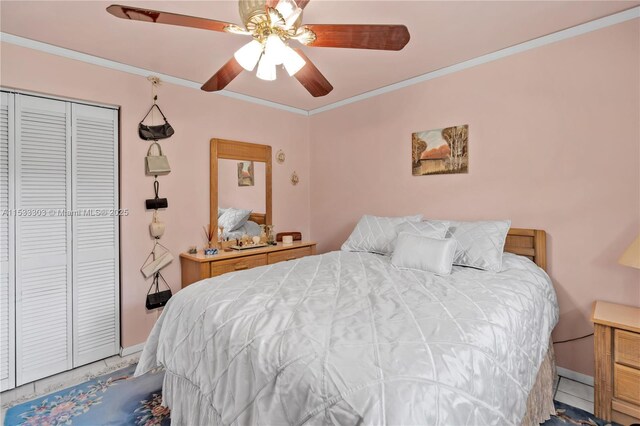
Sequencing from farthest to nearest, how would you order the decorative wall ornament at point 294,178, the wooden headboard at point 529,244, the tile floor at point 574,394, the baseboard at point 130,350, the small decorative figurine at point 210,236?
the decorative wall ornament at point 294,178 < the small decorative figurine at point 210,236 < the baseboard at point 130,350 < the wooden headboard at point 529,244 < the tile floor at point 574,394

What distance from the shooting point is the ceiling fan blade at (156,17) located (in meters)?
1.38

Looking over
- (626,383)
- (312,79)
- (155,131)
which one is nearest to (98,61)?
(155,131)

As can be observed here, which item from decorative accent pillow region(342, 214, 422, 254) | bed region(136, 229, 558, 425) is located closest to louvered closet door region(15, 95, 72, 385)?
bed region(136, 229, 558, 425)

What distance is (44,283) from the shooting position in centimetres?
248

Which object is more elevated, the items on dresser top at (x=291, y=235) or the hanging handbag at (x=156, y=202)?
the hanging handbag at (x=156, y=202)

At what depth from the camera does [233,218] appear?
3.56 metres

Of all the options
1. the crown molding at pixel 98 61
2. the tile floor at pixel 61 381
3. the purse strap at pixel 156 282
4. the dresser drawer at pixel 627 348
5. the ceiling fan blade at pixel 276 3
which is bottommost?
the tile floor at pixel 61 381

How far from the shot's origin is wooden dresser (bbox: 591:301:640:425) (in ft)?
5.95

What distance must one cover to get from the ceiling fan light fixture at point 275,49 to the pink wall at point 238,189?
1.93 m

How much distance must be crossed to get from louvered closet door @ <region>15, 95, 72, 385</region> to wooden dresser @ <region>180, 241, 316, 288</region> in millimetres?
914

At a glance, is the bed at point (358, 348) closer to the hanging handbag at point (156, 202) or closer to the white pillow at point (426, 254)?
the white pillow at point (426, 254)

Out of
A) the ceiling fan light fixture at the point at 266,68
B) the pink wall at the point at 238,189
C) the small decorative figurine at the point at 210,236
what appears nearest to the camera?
the ceiling fan light fixture at the point at 266,68

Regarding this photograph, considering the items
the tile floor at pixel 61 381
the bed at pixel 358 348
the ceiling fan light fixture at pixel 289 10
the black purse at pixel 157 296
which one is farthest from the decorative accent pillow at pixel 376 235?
the tile floor at pixel 61 381

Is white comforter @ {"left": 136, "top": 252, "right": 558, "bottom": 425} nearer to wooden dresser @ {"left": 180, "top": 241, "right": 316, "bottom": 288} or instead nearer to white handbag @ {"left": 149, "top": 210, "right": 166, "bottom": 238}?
wooden dresser @ {"left": 180, "top": 241, "right": 316, "bottom": 288}
